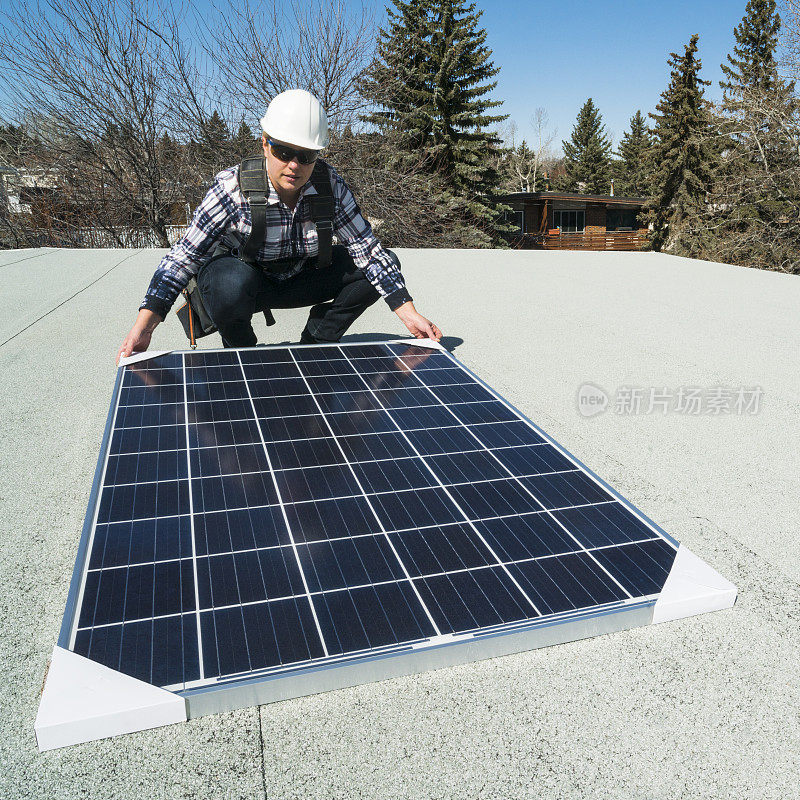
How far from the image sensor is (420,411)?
2990 mm

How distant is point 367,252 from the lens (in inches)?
169

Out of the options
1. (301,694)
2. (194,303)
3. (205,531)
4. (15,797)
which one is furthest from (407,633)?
(194,303)

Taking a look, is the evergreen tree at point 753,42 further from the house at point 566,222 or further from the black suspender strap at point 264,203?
the black suspender strap at point 264,203

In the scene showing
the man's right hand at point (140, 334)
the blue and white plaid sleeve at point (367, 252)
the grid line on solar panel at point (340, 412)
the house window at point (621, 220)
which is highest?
the blue and white plaid sleeve at point (367, 252)

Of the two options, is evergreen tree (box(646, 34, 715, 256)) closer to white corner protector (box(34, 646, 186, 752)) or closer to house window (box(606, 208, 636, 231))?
house window (box(606, 208, 636, 231))

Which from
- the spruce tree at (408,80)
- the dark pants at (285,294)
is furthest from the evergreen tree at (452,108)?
the dark pants at (285,294)

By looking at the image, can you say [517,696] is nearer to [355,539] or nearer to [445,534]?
[445,534]

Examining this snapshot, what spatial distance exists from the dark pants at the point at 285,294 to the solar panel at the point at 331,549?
4.14ft

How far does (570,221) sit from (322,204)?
46.2 meters

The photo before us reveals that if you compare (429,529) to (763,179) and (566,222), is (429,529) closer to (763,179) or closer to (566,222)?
(763,179)


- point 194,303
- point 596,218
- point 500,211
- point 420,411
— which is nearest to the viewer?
point 420,411

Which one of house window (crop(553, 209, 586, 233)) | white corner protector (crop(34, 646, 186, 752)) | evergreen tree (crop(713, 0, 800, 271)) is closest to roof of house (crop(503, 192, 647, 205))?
house window (crop(553, 209, 586, 233))

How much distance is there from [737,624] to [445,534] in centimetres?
99

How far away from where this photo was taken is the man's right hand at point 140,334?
3.36m
